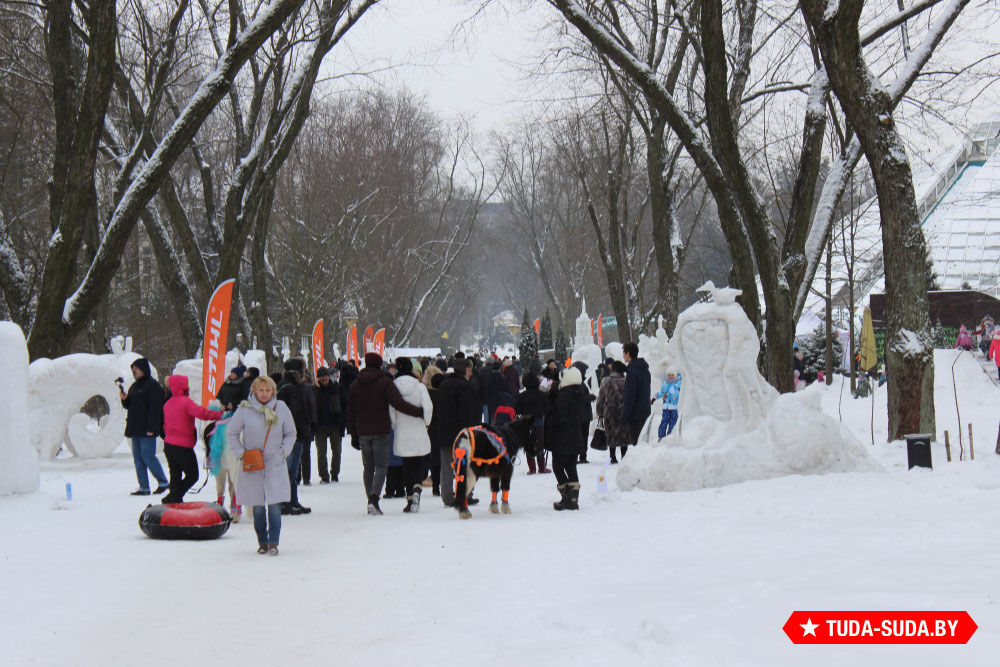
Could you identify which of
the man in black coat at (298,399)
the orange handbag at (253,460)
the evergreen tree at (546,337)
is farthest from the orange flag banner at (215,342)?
the evergreen tree at (546,337)

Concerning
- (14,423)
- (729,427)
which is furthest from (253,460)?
(729,427)

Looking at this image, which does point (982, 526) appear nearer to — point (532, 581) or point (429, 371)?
point (532, 581)

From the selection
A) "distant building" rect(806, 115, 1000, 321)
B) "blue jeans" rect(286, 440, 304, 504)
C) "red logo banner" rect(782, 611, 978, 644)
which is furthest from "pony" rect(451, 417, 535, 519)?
"distant building" rect(806, 115, 1000, 321)

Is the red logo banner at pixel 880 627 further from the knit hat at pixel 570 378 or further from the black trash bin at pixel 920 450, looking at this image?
the knit hat at pixel 570 378

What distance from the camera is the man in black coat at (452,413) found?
458 inches

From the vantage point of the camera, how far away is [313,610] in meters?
6.19

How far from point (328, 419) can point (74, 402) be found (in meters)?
4.79

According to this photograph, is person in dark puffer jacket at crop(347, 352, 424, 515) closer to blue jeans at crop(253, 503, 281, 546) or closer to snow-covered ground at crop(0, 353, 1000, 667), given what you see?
snow-covered ground at crop(0, 353, 1000, 667)

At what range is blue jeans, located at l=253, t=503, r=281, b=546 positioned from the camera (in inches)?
324

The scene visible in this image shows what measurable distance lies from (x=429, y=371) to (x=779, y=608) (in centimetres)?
816

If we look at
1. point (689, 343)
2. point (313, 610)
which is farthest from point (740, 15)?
point (313, 610)

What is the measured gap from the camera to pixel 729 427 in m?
11.7

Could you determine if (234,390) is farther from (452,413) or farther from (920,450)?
(920,450)

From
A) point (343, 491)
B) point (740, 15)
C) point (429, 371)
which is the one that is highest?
point (740, 15)
